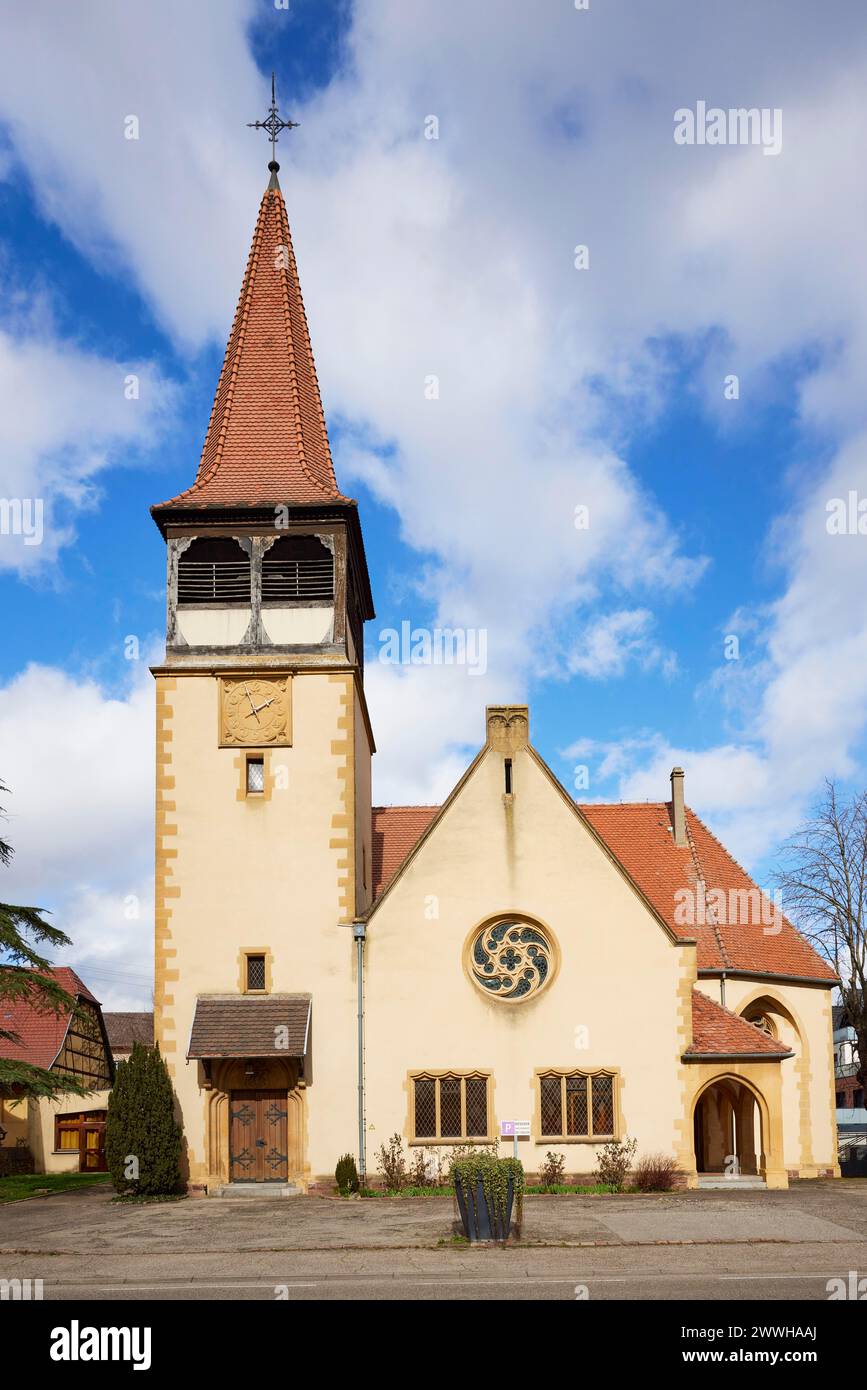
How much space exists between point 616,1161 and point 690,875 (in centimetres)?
825

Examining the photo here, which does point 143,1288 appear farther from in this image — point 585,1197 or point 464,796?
point 464,796

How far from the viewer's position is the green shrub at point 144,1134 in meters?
25.3

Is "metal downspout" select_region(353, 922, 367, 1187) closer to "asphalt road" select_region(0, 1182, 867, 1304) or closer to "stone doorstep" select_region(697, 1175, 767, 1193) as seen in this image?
"asphalt road" select_region(0, 1182, 867, 1304)

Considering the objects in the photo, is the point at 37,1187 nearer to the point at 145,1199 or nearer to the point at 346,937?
the point at 145,1199

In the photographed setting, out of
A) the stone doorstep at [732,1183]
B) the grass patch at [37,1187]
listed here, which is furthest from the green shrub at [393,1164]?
the grass patch at [37,1187]

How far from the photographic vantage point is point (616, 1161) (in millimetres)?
25984

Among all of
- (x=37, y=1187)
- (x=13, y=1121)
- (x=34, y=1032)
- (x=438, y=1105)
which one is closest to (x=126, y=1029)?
(x=34, y=1032)

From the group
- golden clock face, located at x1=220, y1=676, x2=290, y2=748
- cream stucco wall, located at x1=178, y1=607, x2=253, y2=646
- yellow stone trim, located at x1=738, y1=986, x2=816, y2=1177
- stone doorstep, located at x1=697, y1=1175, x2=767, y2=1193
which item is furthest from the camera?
yellow stone trim, located at x1=738, y1=986, x2=816, y2=1177

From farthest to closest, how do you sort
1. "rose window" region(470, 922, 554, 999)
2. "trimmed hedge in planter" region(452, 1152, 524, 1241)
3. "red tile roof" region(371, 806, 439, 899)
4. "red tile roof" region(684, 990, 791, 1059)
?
"red tile roof" region(371, 806, 439, 899) < "rose window" region(470, 922, 554, 999) < "red tile roof" region(684, 990, 791, 1059) < "trimmed hedge in planter" region(452, 1152, 524, 1241)

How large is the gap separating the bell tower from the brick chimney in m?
8.18

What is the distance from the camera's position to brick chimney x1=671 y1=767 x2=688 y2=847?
3303 centimetres

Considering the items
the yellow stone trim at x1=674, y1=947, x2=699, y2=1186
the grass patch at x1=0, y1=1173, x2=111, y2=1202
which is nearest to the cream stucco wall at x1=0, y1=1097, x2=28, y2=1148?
the grass patch at x1=0, y1=1173, x2=111, y2=1202

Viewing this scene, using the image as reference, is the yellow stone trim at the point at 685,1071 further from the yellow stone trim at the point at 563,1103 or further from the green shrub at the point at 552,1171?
the green shrub at the point at 552,1171

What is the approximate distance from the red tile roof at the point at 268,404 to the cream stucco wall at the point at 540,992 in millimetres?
7949
